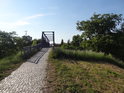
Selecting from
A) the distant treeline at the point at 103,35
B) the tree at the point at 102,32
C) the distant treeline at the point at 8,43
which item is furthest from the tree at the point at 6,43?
the tree at the point at 102,32

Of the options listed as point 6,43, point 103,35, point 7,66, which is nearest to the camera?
point 7,66

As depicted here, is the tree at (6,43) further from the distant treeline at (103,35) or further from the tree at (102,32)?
the tree at (102,32)

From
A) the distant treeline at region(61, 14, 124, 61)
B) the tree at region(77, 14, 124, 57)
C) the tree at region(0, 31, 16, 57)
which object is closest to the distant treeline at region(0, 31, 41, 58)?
the tree at region(0, 31, 16, 57)

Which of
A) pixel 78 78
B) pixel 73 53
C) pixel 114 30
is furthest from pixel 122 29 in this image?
pixel 78 78

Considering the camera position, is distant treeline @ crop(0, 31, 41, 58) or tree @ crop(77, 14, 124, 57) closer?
distant treeline @ crop(0, 31, 41, 58)

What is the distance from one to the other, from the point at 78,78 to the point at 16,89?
3.22 m

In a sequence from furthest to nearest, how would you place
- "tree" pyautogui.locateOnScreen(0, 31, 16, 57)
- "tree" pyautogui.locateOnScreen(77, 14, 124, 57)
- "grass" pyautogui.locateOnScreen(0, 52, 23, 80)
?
"tree" pyautogui.locateOnScreen(77, 14, 124, 57) < "tree" pyautogui.locateOnScreen(0, 31, 16, 57) < "grass" pyautogui.locateOnScreen(0, 52, 23, 80)

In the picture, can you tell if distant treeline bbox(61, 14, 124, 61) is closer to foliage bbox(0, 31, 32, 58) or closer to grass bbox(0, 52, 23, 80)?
A: foliage bbox(0, 31, 32, 58)

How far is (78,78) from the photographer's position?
8.37m

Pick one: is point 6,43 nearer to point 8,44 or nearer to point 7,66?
point 8,44

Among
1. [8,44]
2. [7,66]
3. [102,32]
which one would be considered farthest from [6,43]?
[102,32]

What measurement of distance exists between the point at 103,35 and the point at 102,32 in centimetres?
283

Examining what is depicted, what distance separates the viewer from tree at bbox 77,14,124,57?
36.2 metres

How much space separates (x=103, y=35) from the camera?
123 feet
